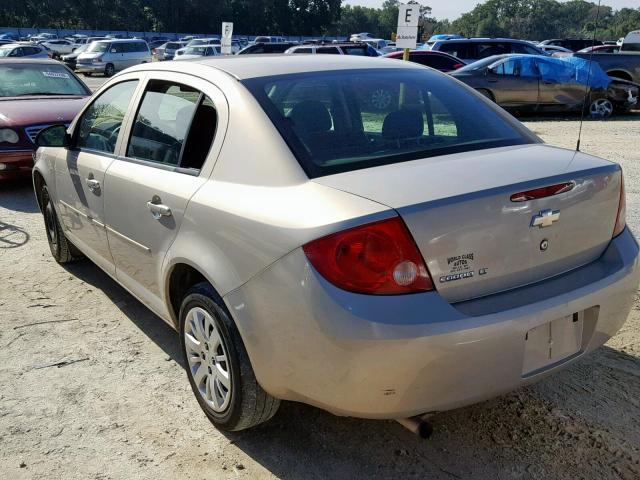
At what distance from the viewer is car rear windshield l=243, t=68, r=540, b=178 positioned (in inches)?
106

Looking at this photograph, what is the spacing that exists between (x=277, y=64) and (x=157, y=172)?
83 cm

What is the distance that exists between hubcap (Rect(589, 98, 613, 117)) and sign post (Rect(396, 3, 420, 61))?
6669 mm

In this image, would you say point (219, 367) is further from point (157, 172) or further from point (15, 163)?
point (15, 163)

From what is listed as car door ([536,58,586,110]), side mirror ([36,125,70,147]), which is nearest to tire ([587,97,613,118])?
car door ([536,58,586,110])

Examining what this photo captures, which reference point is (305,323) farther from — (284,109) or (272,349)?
(284,109)

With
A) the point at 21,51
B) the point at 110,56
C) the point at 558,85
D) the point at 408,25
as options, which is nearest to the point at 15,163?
the point at 408,25

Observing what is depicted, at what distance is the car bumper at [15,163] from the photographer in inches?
297

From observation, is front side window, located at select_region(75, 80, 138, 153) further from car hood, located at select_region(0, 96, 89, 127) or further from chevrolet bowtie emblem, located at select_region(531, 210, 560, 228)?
car hood, located at select_region(0, 96, 89, 127)

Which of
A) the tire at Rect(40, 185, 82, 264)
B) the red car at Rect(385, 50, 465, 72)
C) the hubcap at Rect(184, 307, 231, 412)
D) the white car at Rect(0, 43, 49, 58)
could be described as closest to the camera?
the hubcap at Rect(184, 307, 231, 412)

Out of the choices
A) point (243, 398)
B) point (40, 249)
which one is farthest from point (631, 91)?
point (243, 398)

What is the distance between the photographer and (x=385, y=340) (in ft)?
6.95

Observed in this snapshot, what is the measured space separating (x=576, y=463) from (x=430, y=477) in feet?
2.04

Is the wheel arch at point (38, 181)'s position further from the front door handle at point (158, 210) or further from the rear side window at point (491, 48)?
the rear side window at point (491, 48)

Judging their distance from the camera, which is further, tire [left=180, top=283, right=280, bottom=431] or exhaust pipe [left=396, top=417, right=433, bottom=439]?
tire [left=180, top=283, right=280, bottom=431]
